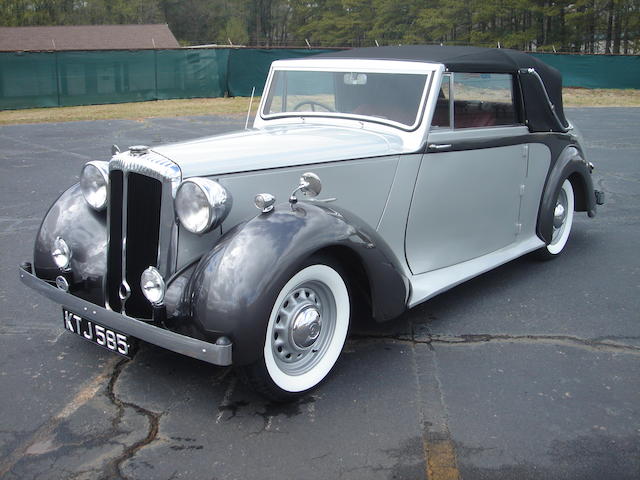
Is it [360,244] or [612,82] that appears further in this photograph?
[612,82]

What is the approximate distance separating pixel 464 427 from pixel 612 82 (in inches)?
989

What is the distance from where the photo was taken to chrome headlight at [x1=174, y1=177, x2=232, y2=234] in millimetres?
2814

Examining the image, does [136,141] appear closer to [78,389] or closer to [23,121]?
[23,121]

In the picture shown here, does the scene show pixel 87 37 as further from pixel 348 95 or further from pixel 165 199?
pixel 165 199

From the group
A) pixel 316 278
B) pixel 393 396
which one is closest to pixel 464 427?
pixel 393 396

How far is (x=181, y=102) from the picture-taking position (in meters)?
19.8

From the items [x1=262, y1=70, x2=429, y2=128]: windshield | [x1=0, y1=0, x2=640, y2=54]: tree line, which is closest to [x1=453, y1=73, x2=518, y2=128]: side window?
[x1=262, y1=70, x2=429, y2=128]: windshield

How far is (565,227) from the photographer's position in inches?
213

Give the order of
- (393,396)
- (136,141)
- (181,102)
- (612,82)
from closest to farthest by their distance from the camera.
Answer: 1. (393,396)
2. (136,141)
3. (181,102)
4. (612,82)

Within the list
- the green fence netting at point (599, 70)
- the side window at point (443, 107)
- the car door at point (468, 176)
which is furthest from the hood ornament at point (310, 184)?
the green fence netting at point (599, 70)

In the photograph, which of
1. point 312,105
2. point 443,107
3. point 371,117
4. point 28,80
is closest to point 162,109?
point 28,80

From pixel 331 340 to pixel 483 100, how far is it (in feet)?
7.17

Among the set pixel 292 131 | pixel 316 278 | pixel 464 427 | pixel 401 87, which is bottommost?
pixel 464 427

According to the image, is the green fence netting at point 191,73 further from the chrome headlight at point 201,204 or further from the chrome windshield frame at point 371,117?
the chrome headlight at point 201,204
